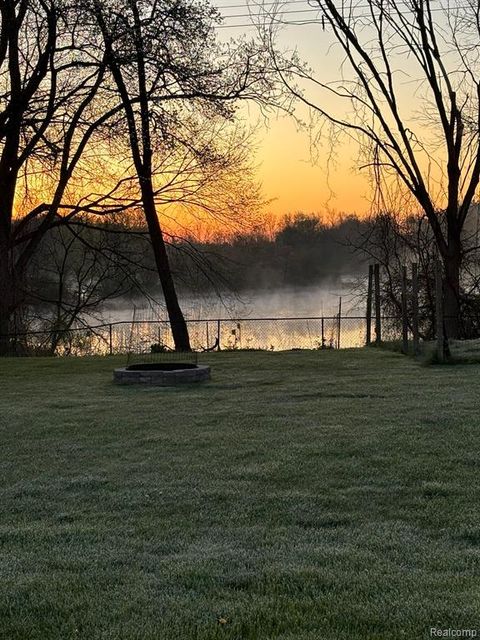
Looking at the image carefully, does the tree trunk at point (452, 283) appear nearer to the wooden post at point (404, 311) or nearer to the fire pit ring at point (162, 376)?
the wooden post at point (404, 311)

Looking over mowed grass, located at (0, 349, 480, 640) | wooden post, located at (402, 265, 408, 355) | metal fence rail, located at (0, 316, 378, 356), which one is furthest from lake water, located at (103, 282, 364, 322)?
mowed grass, located at (0, 349, 480, 640)

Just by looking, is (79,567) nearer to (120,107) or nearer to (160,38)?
(160,38)

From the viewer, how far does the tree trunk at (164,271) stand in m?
17.6

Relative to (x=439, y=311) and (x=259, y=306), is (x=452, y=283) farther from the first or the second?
(x=259, y=306)

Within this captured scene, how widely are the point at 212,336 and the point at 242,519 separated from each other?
50.8 feet

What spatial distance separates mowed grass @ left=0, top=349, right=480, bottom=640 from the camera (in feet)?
8.29

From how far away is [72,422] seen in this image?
7.02 m

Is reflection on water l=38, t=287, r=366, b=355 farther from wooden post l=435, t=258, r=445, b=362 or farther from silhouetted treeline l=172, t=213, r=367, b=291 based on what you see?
wooden post l=435, t=258, r=445, b=362

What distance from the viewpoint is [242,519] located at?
3.77m

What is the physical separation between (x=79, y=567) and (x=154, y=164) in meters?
15.5

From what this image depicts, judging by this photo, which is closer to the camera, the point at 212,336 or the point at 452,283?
the point at 452,283

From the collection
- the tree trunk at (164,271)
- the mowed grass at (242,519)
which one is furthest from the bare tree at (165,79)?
the mowed grass at (242,519)

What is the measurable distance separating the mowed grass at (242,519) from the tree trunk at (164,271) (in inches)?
389

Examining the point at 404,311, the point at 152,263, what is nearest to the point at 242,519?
the point at 404,311
